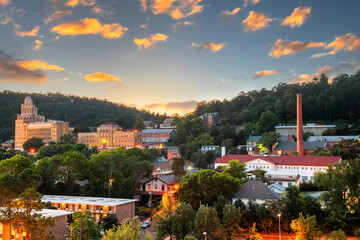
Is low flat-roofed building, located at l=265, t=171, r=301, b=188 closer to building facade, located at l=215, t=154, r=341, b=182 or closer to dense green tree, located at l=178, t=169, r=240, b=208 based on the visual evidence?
building facade, located at l=215, t=154, r=341, b=182

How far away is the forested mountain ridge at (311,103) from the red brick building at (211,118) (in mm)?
5769

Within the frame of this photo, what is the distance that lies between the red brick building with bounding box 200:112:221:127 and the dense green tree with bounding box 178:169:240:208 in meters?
83.4

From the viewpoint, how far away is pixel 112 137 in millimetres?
120812

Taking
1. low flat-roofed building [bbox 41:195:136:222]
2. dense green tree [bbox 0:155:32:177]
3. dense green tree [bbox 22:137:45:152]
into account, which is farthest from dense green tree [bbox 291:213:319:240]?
dense green tree [bbox 22:137:45:152]

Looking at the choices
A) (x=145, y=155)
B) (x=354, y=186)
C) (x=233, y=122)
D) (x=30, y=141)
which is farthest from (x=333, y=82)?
(x=30, y=141)

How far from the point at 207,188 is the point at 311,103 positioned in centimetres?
8191

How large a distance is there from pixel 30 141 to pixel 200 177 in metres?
87.0

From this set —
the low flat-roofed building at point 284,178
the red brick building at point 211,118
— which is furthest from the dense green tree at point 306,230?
the red brick building at point 211,118

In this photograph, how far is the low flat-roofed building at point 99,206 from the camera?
40.6 meters

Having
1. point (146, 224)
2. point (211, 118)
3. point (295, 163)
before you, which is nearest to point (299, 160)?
point (295, 163)

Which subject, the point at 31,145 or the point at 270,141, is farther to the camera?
the point at 31,145

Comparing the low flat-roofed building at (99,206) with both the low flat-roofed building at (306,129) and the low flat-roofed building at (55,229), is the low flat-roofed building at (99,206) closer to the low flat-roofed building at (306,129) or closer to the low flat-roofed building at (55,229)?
the low flat-roofed building at (55,229)

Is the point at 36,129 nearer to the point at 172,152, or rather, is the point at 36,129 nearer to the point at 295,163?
the point at 172,152

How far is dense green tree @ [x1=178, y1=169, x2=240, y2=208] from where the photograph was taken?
39.8 meters
